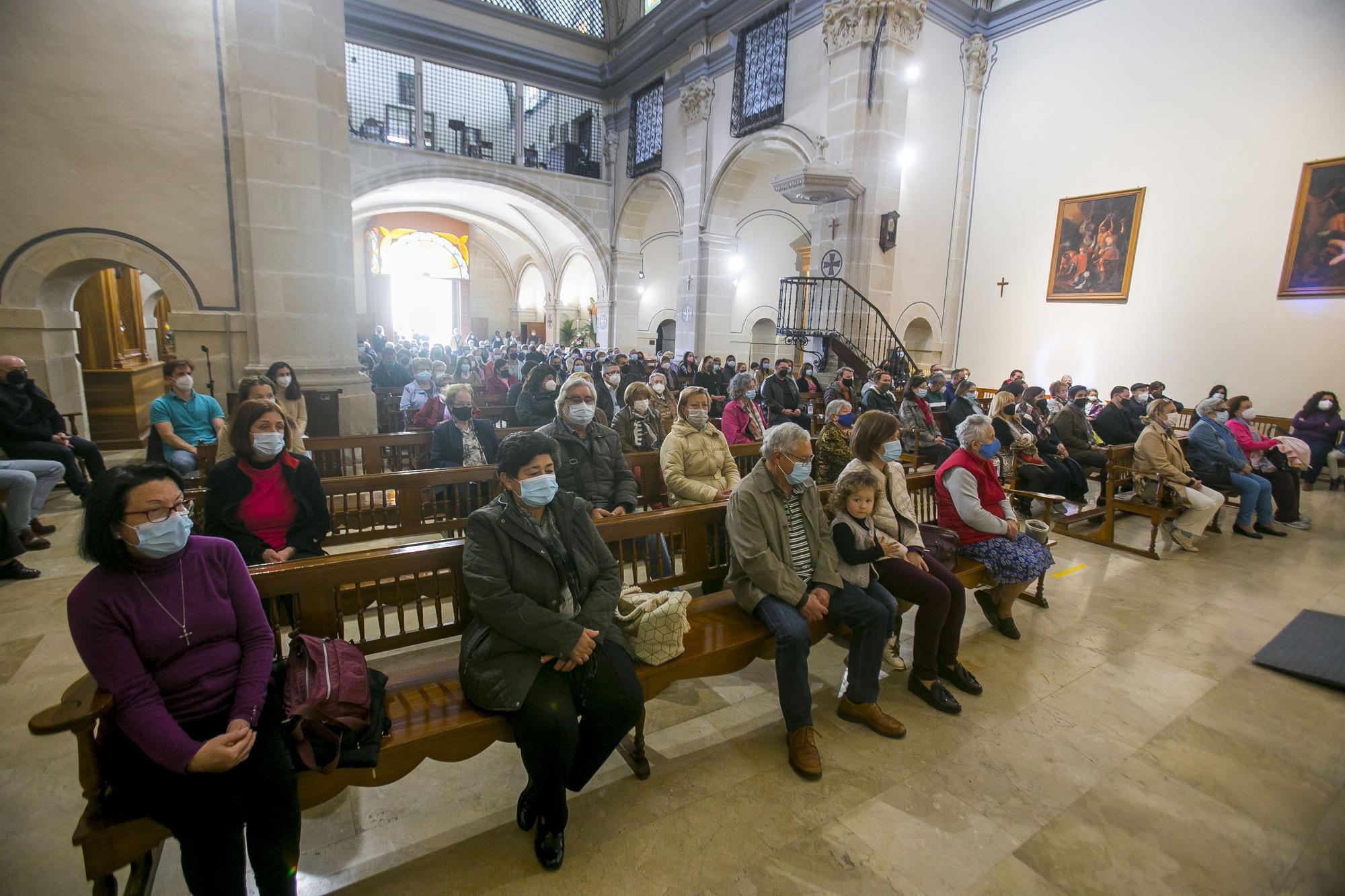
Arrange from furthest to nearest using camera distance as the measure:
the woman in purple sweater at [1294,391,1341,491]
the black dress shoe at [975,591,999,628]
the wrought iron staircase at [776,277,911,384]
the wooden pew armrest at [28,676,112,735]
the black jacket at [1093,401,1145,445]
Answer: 1. the wrought iron staircase at [776,277,911,384]
2. the woman in purple sweater at [1294,391,1341,491]
3. the black jacket at [1093,401,1145,445]
4. the black dress shoe at [975,591,999,628]
5. the wooden pew armrest at [28,676,112,735]

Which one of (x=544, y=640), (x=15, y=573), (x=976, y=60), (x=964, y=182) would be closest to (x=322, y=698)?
(x=544, y=640)

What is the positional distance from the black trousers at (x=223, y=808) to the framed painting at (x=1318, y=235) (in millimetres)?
10434

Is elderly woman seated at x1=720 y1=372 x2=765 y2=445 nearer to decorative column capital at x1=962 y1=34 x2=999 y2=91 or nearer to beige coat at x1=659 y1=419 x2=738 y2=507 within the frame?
beige coat at x1=659 y1=419 x2=738 y2=507

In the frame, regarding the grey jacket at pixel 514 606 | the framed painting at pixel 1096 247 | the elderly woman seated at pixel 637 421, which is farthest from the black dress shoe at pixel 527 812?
the framed painting at pixel 1096 247

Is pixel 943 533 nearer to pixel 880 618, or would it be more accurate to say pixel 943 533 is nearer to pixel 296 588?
pixel 880 618

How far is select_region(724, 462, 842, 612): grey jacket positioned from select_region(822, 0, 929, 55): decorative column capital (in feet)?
28.6

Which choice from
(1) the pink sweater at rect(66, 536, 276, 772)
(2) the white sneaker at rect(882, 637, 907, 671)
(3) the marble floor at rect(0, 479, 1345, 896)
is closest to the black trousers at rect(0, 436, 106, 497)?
(3) the marble floor at rect(0, 479, 1345, 896)

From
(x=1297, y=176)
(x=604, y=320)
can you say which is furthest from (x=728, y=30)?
(x=1297, y=176)

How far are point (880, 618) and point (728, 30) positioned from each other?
38.5 ft

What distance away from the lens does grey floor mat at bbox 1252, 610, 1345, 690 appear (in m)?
3.02

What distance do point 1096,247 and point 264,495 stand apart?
34.9 ft

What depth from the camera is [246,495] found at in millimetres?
2574

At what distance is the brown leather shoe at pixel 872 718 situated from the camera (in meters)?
2.51

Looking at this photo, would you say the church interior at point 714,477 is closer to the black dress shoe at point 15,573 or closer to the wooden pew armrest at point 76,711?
the wooden pew armrest at point 76,711
